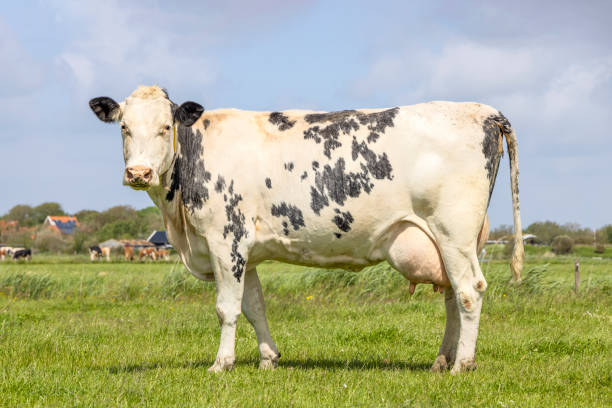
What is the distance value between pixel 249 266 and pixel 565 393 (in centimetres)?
354

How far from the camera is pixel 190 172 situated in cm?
728

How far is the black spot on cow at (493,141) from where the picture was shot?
22.9ft

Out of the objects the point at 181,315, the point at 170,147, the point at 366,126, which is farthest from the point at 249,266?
the point at 181,315

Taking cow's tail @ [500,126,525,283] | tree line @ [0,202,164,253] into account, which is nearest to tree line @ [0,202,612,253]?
tree line @ [0,202,164,253]

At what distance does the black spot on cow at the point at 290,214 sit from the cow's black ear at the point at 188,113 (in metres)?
1.32

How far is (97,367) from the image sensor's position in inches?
300

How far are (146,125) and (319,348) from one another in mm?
3924

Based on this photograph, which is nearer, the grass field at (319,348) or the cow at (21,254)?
the grass field at (319,348)

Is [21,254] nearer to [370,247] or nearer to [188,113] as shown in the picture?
[188,113]

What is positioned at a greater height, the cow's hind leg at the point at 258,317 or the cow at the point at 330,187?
the cow at the point at 330,187

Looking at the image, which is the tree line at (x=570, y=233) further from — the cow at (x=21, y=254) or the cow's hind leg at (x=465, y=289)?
the cow's hind leg at (x=465, y=289)

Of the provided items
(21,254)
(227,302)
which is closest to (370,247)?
(227,302)

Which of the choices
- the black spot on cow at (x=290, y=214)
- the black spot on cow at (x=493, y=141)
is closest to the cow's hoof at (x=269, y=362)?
the black spot on cow at (x=290, y=214)

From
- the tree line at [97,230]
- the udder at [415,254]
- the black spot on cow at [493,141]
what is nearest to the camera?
the udder at [415,254]
